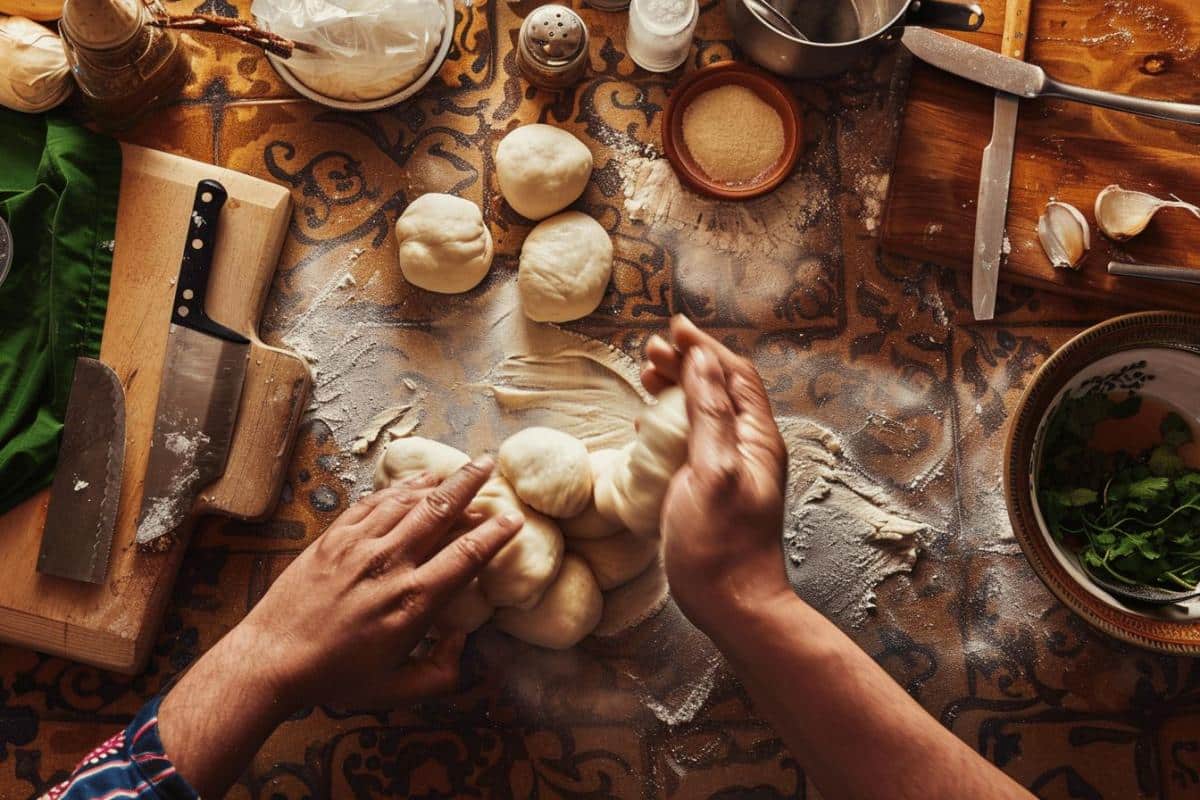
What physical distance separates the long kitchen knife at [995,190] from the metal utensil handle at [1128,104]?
0.25 ft

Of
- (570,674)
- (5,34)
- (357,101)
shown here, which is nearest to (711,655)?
(570,674)

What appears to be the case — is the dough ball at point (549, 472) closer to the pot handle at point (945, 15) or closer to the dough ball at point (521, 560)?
the dough ball at point (521, 560)

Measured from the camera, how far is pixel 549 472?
150cm

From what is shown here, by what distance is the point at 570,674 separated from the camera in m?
1.61

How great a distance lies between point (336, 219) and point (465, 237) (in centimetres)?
30

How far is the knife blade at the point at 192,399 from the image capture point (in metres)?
1.53

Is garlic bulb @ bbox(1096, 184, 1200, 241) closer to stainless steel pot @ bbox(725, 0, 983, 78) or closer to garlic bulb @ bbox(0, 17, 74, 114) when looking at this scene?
stainless steel pot @ bbox(725, 0, 983, 78)

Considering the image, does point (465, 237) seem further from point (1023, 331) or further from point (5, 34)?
point (1023, 331)

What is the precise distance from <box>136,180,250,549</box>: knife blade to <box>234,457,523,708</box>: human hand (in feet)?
0.92

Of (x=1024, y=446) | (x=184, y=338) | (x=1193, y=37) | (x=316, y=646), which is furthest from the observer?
(x=1193, y=37)

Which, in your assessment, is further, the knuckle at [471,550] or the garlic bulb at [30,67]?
the garlic bulb at [30,67]

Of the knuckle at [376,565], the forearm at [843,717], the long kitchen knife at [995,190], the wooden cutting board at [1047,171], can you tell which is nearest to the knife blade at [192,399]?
the knuckle at [376,565]

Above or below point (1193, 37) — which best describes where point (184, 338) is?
below

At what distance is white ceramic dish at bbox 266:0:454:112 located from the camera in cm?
163
